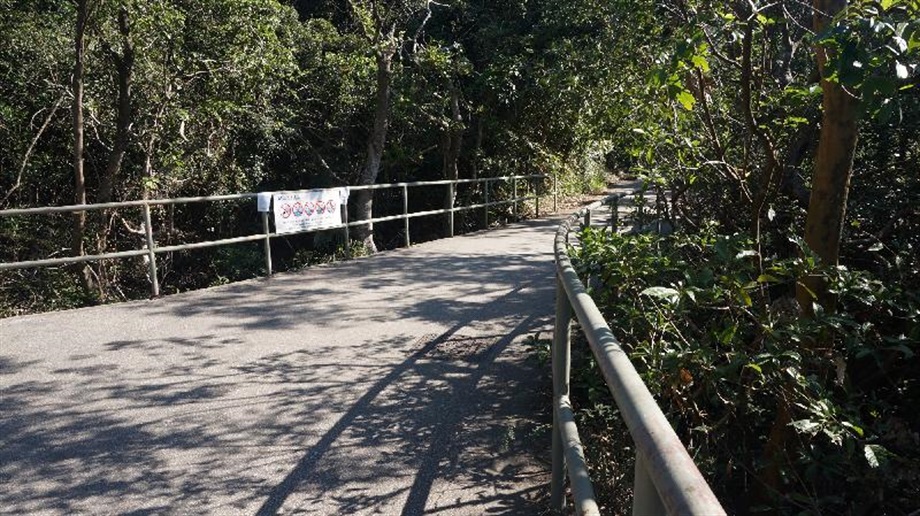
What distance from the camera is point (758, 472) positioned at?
12.8 ft

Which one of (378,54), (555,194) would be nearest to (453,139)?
(555,194)

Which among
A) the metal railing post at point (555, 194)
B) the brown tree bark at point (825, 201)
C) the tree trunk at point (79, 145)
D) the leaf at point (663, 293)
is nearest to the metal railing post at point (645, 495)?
the leaf at point (663, 293)

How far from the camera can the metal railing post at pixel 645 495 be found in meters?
1.42

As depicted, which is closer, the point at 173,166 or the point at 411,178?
the point at 173,166

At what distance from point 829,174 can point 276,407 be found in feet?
11.8

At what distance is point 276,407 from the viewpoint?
15.8ft

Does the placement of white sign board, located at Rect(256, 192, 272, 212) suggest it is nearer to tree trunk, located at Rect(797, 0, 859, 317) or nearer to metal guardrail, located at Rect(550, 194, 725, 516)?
metal guardrail, located at Rect(550, 194, 725, 516)

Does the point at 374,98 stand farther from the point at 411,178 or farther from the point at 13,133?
the point at 13,133

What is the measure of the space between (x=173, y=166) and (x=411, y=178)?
326 inches

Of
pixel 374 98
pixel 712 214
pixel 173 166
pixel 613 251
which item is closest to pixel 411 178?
pixel 374 98

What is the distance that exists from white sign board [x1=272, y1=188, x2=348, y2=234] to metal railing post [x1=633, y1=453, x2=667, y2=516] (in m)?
9.02

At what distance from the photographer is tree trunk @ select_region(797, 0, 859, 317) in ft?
11.3

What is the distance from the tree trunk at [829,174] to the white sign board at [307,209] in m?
7.65

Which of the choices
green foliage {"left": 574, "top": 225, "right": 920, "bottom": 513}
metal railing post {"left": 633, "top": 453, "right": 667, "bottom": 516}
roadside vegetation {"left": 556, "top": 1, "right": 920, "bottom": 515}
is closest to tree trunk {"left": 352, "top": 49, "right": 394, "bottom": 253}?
roadside vegetation {"left": 556, "top": 1, "right": 920, "bottom": 515}
